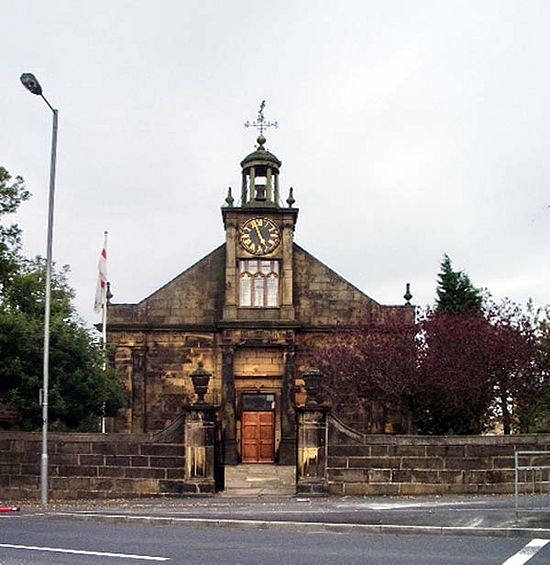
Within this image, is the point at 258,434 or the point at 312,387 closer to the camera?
the point at 312,387

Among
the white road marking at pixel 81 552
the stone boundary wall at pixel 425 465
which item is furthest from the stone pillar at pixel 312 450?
the white road marking at pixel 81 552

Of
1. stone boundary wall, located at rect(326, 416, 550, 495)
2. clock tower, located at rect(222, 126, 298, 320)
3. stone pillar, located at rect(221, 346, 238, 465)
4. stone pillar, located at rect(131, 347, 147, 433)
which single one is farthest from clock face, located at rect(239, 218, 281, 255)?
stone boundary wall, located at rect(326, 416, 550, 495)

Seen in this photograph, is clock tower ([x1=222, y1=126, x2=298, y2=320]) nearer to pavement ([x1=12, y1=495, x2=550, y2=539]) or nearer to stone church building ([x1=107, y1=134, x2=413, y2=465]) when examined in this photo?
stone church building ([x1=107, y1=134, x2=413, y2=465])

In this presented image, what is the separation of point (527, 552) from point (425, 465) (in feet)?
29.1

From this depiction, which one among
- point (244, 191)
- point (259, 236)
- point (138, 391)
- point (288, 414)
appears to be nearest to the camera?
point (288, 414)

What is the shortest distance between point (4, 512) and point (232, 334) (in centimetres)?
1761

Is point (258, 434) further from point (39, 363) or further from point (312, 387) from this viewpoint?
point (312, 387)

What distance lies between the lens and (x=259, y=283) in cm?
3569

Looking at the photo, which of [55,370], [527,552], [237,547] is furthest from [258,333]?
[527,552]

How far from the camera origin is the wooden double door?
34156 millimetres

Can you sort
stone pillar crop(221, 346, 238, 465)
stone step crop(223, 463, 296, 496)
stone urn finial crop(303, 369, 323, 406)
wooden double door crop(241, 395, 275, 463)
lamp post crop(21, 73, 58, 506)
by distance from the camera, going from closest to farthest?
lamp post crop(21, 73, 58, 506) → stone urn finial crop(303, 369, 323, 406) → stone step crop(223, 463, 296, 496) → stone pillar crop(221, 346, 238, 465) → wooden double door crop(241, 395, 275, 463)

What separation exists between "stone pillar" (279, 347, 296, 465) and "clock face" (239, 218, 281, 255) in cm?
423

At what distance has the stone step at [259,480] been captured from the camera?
22.1 m

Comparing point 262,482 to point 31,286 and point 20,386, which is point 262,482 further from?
point 31,286
